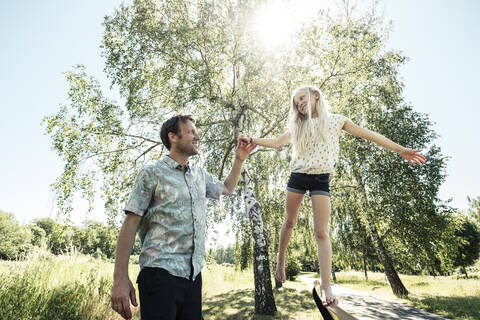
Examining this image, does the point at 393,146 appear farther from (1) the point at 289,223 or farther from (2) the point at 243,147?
(2) the point at 243,147

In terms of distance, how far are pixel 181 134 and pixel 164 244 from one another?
98 centimetres

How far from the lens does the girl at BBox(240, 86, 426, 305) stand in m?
2.61

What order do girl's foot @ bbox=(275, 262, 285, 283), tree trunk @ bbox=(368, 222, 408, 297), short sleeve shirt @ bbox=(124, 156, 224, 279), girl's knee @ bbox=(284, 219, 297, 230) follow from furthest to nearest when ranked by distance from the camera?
tree trunk @ bbox=(368, 222, 408, 297) < girl's foot @ bbox=(275, 262, 285, 283) < girl's knee @ bbox=(284, 219, 297, 230) < short sleeve shirt @ bbox=(124, 156, 224, 279)

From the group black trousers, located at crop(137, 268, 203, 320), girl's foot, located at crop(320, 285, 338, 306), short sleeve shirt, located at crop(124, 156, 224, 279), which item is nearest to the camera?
black trousers, located at crop(137, 268, 203, 320)

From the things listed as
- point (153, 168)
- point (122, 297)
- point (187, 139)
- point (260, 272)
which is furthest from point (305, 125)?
point (260, 272)

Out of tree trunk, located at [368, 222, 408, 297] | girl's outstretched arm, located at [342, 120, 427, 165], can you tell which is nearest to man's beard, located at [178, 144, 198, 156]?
girl's outstretched arm, located at [342, 120, 427, 165]

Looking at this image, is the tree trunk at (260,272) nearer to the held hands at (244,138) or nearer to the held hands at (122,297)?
the held hands at (244,138)

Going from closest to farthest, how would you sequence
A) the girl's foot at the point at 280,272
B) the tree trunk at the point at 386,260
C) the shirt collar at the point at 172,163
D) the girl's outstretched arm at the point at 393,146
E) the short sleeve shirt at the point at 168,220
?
the short sleeve shirt at the point at 168,220 → the shirt collar at the point at 172,163 → the girl's outstretched arm at the point at 393,146 → the girl's foot at the point at 280,272 → the tree trunk at the point at 386,260

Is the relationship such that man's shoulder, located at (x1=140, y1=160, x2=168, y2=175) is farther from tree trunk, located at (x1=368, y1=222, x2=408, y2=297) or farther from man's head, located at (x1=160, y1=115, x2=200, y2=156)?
tree trunk, located at (x1=368, y1=222, x2=408, y2=297)

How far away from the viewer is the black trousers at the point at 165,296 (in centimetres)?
155

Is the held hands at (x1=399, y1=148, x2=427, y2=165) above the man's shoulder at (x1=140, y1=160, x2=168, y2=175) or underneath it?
above

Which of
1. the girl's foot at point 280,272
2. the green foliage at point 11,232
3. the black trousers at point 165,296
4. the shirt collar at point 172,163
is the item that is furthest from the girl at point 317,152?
the green foliage at point 11,232

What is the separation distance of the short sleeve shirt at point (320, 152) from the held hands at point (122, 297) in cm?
195

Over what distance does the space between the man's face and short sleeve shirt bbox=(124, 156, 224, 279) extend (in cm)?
23
